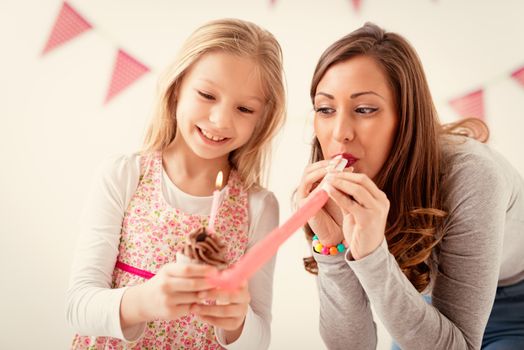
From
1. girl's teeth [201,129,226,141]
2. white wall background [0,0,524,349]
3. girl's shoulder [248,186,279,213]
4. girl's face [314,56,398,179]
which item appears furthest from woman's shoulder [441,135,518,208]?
white wall background [0,0,524,349]

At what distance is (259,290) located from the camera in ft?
4.37

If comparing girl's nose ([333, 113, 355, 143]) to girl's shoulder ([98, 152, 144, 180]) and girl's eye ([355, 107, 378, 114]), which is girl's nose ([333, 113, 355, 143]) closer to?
girl's eye ([355, 107, 378, 114])

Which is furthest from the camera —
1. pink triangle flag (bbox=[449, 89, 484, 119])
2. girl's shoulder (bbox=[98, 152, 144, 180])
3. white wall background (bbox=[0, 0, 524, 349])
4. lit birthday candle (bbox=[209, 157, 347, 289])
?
pink triangle flag (bbox=[449, 89, 484, 119])

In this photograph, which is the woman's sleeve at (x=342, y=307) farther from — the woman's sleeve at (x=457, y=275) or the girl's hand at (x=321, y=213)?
the woman's sleeve at (x=457, y=275)

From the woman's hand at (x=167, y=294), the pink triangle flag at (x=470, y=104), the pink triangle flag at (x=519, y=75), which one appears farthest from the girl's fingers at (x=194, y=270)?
the pink triangle flag at (x=519, y=75)

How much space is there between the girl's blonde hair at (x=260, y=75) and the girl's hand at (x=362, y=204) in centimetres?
37

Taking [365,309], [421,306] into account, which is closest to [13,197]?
[365,309]

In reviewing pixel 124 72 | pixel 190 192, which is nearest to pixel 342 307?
pixel 190 192

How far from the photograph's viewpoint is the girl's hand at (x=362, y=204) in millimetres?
1045

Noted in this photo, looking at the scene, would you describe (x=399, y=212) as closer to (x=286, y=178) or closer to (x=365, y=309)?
(x=365, y=309)

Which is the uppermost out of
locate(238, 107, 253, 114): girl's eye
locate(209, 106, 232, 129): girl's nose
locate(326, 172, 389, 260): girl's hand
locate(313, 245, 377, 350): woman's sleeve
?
locate(238, 107, 253, 114): girl's eye

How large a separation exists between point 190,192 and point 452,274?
0.65 meters

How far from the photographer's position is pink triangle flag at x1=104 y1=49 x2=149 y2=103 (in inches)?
77.4

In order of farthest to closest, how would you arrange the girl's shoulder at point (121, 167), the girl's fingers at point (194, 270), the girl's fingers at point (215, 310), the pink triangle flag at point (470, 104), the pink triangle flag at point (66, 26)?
the pink triangle flag at point (470, 104) < the pink triangle flag at point (66, 26) < the girl's shoulder at point (121, 167) < the girl's fingers at point (215, 310) < the girl's fingers at point (194, 270)
